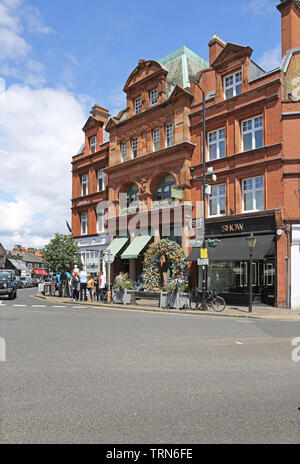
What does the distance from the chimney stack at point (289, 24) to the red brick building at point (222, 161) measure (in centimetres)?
6

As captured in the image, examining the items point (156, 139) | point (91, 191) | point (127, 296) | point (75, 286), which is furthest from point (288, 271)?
point (91, 191)

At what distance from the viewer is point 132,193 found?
98.4 ft

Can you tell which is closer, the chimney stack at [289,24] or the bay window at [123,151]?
the chimney stack at [289,24]

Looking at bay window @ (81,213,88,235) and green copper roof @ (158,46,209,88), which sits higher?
green copper roof @ (158,46,209,88)

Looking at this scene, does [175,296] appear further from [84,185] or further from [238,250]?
[84,185]

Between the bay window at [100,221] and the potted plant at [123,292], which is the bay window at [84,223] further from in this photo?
the potted plant at [123,292]

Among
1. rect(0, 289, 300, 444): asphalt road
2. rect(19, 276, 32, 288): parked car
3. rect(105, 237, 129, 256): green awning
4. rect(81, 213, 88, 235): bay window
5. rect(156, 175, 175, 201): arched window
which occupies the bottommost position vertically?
rect(19, 276, 32, 288): parked car

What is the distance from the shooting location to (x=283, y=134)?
20125mm

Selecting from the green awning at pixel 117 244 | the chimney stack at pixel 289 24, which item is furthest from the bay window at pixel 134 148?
the chimney stack at pixel 289 24

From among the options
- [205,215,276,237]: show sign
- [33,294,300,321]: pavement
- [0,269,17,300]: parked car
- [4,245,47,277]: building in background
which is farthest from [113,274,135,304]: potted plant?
[4,245,47,277]: building in background

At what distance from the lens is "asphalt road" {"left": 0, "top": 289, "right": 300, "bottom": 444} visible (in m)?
3.86

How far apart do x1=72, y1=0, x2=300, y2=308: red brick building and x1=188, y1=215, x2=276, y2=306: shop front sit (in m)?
0.06

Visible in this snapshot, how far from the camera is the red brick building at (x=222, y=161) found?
1998cm

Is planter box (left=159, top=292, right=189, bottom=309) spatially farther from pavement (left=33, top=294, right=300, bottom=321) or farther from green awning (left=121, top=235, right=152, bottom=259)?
green awning (left=121, top=235, right=152, bottom=259)
